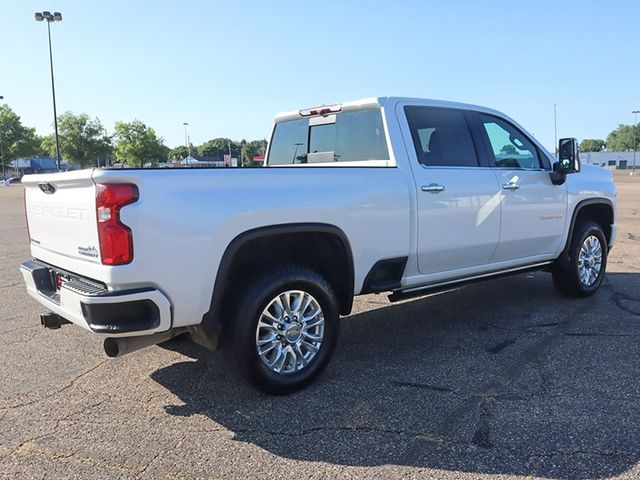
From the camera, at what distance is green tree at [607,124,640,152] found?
449 ft

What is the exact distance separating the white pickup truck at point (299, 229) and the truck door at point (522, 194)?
0.7 inches

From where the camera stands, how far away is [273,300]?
3666 millimetres

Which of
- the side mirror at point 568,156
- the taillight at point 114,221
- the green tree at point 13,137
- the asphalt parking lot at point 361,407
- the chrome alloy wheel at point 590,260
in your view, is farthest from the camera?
the green tree at point 13,137

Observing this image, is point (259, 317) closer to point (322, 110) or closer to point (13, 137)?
point (322, 110)

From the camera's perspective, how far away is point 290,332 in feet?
12.4

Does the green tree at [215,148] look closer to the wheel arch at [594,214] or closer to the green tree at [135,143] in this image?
the green tree at [135,143]

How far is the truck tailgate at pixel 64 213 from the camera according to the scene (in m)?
3.19

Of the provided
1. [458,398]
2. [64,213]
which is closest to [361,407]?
[458,398]

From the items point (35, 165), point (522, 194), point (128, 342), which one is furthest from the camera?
point (35, 165)

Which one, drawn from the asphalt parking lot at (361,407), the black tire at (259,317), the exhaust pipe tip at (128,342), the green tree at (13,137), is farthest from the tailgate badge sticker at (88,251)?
the green tree at (13,137)

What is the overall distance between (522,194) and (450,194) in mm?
1119

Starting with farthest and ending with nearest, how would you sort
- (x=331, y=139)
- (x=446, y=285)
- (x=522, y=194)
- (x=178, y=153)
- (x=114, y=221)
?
(x=178, y=153) → (x=522, y=194) → (x=331, y=139) → (x=446, y=285) → (x=114, y=221)

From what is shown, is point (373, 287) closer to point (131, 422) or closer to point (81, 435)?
point (131, 422)

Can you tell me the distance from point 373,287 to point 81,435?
2248mm
